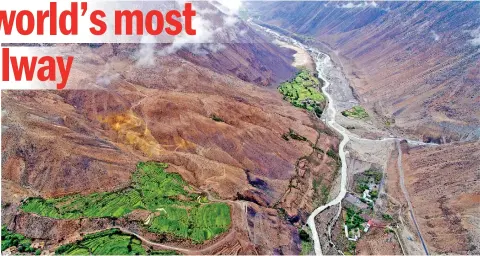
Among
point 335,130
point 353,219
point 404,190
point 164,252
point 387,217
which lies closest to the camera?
point 164,252

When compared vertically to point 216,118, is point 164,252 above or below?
below

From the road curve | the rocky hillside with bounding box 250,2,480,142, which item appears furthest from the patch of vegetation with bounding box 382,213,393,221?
the rocky hillside with bounding box 250,2,480,142

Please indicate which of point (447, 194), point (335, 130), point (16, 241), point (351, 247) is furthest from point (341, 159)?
point (16, 241)

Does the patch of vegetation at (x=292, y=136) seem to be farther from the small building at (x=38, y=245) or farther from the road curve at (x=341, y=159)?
the small building at (x=38, y=245)

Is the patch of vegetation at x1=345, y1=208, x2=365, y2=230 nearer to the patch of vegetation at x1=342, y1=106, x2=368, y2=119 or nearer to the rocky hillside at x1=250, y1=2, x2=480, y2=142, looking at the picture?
the rocky hillside at x1=250, y1=2, x2=480, y2=142

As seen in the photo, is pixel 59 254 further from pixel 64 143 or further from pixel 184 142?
pixel 184 142

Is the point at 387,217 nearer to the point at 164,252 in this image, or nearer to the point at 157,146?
the point at 164,252

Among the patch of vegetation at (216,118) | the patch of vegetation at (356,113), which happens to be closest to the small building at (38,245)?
the patch of vegetation at (216,118)
